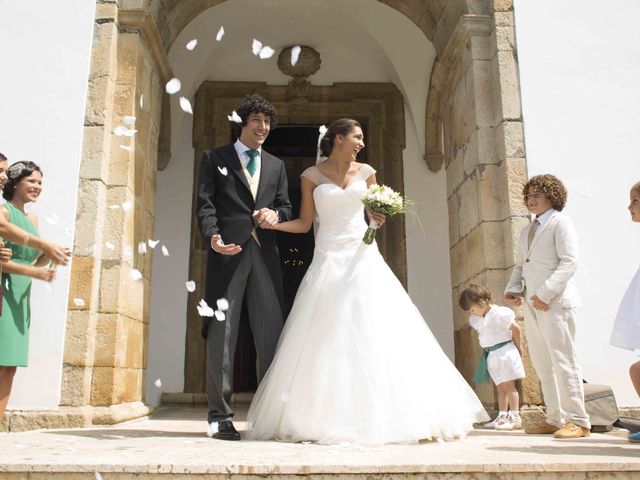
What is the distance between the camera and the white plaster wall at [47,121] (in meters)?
4.32

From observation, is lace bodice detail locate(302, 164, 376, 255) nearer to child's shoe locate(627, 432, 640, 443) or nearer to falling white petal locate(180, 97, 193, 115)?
child's shoe locate(627, 432, 640, 443)

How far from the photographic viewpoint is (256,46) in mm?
8422

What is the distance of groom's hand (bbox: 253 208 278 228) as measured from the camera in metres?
3.48

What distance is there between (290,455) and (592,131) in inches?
147

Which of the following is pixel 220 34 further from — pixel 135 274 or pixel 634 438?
pixel 634 438

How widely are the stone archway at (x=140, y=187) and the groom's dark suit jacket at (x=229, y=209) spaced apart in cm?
135

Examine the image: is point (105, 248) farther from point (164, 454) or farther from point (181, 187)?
point (181, 187)

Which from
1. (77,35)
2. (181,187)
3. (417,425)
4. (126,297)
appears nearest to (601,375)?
(417,425)

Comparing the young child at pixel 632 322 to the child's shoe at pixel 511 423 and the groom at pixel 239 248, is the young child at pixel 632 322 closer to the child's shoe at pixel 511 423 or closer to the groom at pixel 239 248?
the child's shoe at pixel 511 423

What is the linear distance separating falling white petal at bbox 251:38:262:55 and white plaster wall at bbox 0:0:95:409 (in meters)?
3.72


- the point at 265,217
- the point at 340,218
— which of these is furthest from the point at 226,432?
the point at 340,218

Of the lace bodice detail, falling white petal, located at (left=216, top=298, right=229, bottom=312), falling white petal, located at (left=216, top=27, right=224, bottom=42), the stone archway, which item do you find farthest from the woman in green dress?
falling white petal, located at (left=216, top=27, right=224, bottom=42)

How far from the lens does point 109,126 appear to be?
4.80 meters

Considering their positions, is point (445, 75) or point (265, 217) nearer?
point (265, 217)
